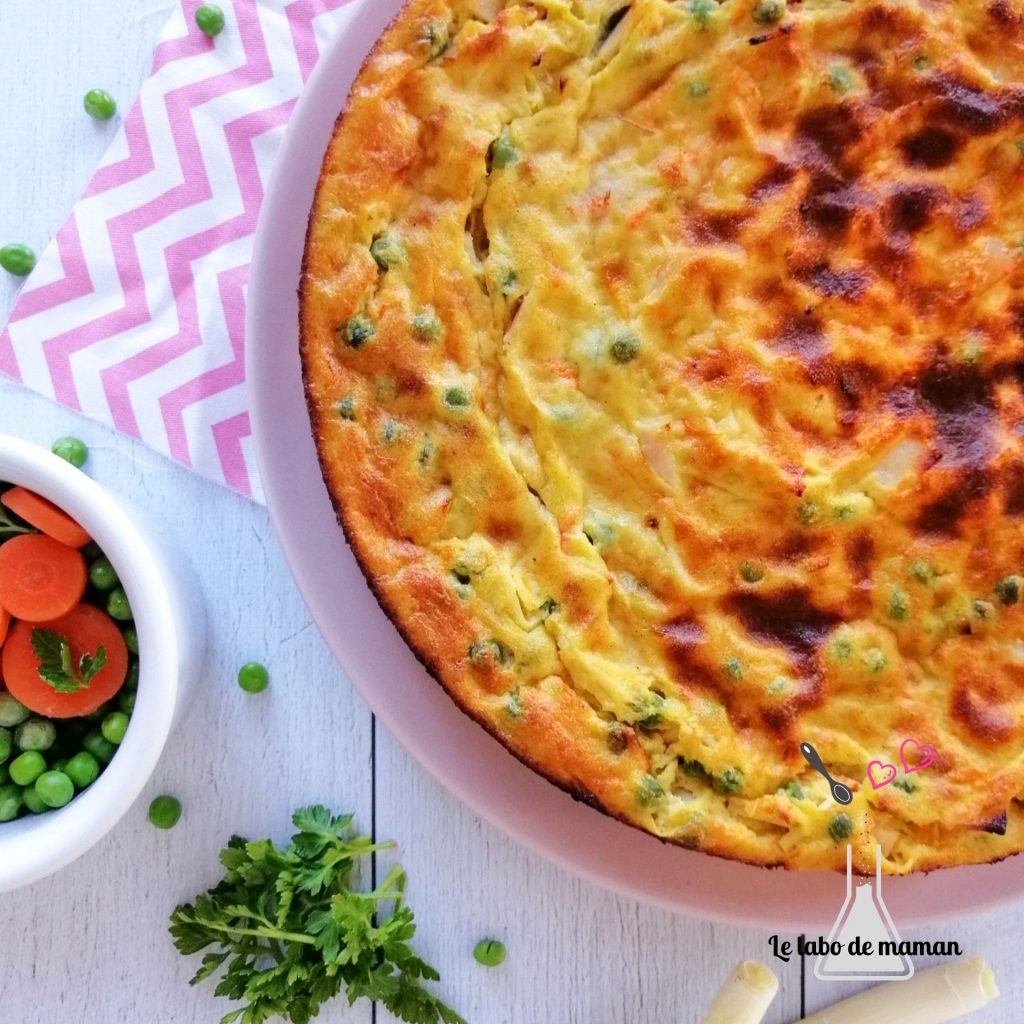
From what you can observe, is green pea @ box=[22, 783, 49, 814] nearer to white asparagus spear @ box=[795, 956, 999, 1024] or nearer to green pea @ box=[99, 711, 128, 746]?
green pea @ box=[99, 711, 128, 746]

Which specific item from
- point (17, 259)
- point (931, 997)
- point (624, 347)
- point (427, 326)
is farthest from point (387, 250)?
point (931, 997)

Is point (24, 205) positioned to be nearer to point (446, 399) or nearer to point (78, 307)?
point (78, 307)

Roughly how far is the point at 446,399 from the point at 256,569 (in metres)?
0.93

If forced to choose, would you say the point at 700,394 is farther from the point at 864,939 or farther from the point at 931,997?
the point at 931,997

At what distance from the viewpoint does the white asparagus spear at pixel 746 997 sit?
295cm

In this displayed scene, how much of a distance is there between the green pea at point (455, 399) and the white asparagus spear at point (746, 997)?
1.59 m

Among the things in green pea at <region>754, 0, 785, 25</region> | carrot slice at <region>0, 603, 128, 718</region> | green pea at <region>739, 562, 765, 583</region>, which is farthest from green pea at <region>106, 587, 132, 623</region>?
green pea at <region>754, 0, 785, 25</region>

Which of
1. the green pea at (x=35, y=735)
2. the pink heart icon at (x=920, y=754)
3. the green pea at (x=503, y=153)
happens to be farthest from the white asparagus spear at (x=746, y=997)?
the green pea at (x=503, y=153)

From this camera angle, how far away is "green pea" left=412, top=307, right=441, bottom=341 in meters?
2.58

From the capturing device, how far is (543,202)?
8.77 ft

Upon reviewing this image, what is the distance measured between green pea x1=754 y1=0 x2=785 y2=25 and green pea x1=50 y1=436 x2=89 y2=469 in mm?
1984

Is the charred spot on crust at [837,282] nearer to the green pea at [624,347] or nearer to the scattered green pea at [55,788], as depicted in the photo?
the green pea at [624,347]

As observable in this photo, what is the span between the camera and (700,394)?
2645 millimetres

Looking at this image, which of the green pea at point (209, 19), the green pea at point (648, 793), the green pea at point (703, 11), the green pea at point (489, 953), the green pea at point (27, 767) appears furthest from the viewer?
the green pea at point (209, 19)
